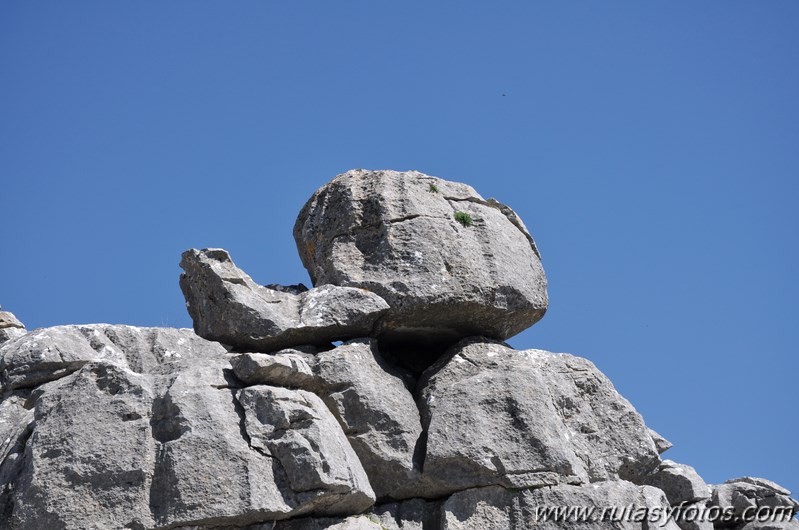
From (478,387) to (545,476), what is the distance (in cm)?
144

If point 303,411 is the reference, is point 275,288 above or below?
above

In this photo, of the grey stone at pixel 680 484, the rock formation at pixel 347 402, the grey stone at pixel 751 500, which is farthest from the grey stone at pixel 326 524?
the grey stone at pixel 751 500

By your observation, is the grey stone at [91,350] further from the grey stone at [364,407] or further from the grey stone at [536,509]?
the grey stone at [536,509]

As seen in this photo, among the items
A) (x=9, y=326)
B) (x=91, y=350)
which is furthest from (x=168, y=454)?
(x=9, y=326)

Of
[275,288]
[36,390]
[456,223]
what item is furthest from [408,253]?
[36,390]

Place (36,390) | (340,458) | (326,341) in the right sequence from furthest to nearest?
(326,341) → (36,390) → (340,458)

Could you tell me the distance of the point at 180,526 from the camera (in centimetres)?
1126

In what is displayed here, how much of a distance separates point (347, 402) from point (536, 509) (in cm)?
262

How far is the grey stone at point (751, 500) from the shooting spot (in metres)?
19.0

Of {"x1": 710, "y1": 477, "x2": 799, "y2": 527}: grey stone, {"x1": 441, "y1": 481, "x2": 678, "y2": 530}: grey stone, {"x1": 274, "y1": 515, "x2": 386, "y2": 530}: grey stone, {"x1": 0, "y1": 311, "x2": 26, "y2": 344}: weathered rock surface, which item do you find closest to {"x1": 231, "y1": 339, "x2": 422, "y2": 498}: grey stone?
{"x1": 441, "y1": 481, "x2": 678, "y2": 530}: grey stone

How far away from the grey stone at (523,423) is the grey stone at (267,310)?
1309mm

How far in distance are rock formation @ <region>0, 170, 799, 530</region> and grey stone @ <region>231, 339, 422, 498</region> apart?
0.02m

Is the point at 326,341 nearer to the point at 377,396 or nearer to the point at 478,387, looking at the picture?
the point at 377,396

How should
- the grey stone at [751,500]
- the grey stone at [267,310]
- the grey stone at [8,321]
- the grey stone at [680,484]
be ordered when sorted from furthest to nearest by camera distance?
the grey stone at [751,500] → the grey stone at [680,484] → the grey stone at [8,321] → the grey stone at [267,310]
